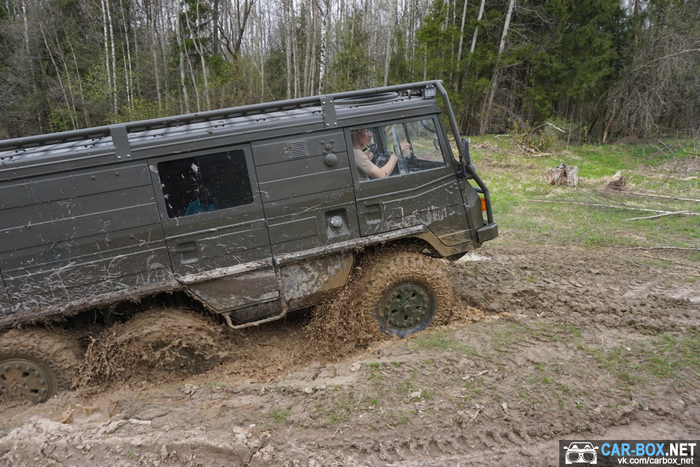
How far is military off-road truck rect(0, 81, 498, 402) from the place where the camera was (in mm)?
3820

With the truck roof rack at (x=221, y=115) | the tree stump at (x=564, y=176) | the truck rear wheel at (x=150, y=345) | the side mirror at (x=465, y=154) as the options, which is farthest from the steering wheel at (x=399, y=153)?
the tree stump at (x=564, y=176)

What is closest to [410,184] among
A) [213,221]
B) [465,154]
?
[465,154]

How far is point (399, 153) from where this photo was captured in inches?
179

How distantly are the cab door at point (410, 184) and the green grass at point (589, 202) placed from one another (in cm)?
372

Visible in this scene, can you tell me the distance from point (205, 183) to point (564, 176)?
10607mm

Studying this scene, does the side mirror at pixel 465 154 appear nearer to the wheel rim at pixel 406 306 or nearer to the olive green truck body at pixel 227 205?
the olive green truck body at pixel 227 205

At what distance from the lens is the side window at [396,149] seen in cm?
445

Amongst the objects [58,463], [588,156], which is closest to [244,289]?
[58,463]

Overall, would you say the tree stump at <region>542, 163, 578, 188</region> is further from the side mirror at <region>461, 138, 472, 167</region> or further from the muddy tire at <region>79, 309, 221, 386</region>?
the muddy tire at <region>79, 309, 221, 386</region>

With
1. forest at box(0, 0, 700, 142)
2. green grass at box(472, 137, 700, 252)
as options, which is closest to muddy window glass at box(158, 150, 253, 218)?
green grass at box(472, 137, 700, 252)

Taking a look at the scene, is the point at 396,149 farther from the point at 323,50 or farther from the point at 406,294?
the point at 323,50

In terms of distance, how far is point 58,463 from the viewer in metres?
3.16

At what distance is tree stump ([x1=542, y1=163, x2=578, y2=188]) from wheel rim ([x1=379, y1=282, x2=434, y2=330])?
8669 millimetres

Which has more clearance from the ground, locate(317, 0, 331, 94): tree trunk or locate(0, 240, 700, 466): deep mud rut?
locate(317, 0, 331, 94): tree trunk
